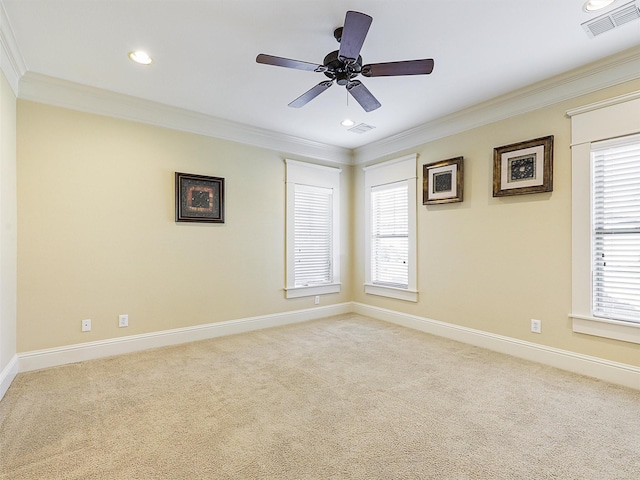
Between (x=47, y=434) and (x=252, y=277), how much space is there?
8.90ft

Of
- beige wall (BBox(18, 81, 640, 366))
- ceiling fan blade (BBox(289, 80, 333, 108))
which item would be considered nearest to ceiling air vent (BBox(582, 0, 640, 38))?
beige wall (BBox(18, 81, 640, 366))

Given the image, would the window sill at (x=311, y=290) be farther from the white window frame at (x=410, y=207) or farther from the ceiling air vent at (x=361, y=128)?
the ceiling air vent at (x=361, y=128)

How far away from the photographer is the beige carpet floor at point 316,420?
178 centimetres

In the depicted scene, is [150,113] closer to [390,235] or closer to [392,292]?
[390,235]

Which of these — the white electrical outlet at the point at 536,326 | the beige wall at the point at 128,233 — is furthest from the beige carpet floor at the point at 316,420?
the beige wall at the point at 128,233

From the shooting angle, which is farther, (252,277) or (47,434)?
(252,277)

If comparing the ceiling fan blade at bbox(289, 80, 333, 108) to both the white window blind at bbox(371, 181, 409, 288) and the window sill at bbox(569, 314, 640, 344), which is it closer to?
the white window blind at bbox(371, 181, 409, 288)

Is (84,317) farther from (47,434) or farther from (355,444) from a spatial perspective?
(355,444)

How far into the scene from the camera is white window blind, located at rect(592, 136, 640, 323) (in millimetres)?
2760

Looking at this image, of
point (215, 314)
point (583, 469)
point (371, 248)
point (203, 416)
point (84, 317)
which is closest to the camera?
point (583, 469)

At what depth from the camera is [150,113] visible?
12.3ft

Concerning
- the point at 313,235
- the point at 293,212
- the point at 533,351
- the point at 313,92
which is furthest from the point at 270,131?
the point at 533,351

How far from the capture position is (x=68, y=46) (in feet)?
8.66

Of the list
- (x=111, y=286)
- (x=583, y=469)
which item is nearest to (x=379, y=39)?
(x=583, y=469)
